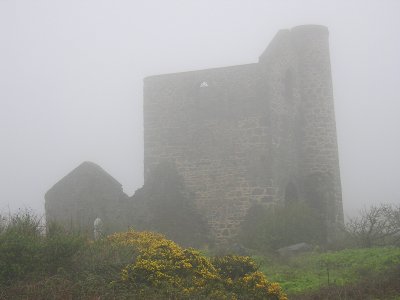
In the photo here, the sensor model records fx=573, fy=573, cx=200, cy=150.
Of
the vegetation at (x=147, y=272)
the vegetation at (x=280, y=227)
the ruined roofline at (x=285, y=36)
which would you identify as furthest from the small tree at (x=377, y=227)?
the ruined roofline at (x=285, y=36)

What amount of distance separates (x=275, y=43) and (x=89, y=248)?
540 inches

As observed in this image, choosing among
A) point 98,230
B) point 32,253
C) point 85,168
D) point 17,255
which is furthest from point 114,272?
point 85,168

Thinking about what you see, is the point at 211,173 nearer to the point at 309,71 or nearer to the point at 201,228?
the point at 201,228

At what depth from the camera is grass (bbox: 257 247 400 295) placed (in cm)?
1266

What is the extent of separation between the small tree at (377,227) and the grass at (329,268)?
6.85ft

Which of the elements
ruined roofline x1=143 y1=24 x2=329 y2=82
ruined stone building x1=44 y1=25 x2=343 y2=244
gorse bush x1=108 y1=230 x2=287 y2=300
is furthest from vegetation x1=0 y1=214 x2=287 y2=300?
ruined roofline x1=143 y1=24 x2=329 y2=82

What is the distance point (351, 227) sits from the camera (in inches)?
778

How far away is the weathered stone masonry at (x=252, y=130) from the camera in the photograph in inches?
848

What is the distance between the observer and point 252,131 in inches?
858

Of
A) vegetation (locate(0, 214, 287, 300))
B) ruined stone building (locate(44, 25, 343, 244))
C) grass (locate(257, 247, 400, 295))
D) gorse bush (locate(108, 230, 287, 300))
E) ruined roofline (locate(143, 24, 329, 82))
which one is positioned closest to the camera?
vegetation (locate(0, 214, 287, 300))

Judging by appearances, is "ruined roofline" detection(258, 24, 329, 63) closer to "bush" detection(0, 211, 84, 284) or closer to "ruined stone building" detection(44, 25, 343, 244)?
"ruined stone building" detection(44, 25, 343, 244)

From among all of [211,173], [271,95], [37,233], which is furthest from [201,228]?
[37,233]

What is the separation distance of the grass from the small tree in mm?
2088

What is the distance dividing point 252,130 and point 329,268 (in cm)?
833
